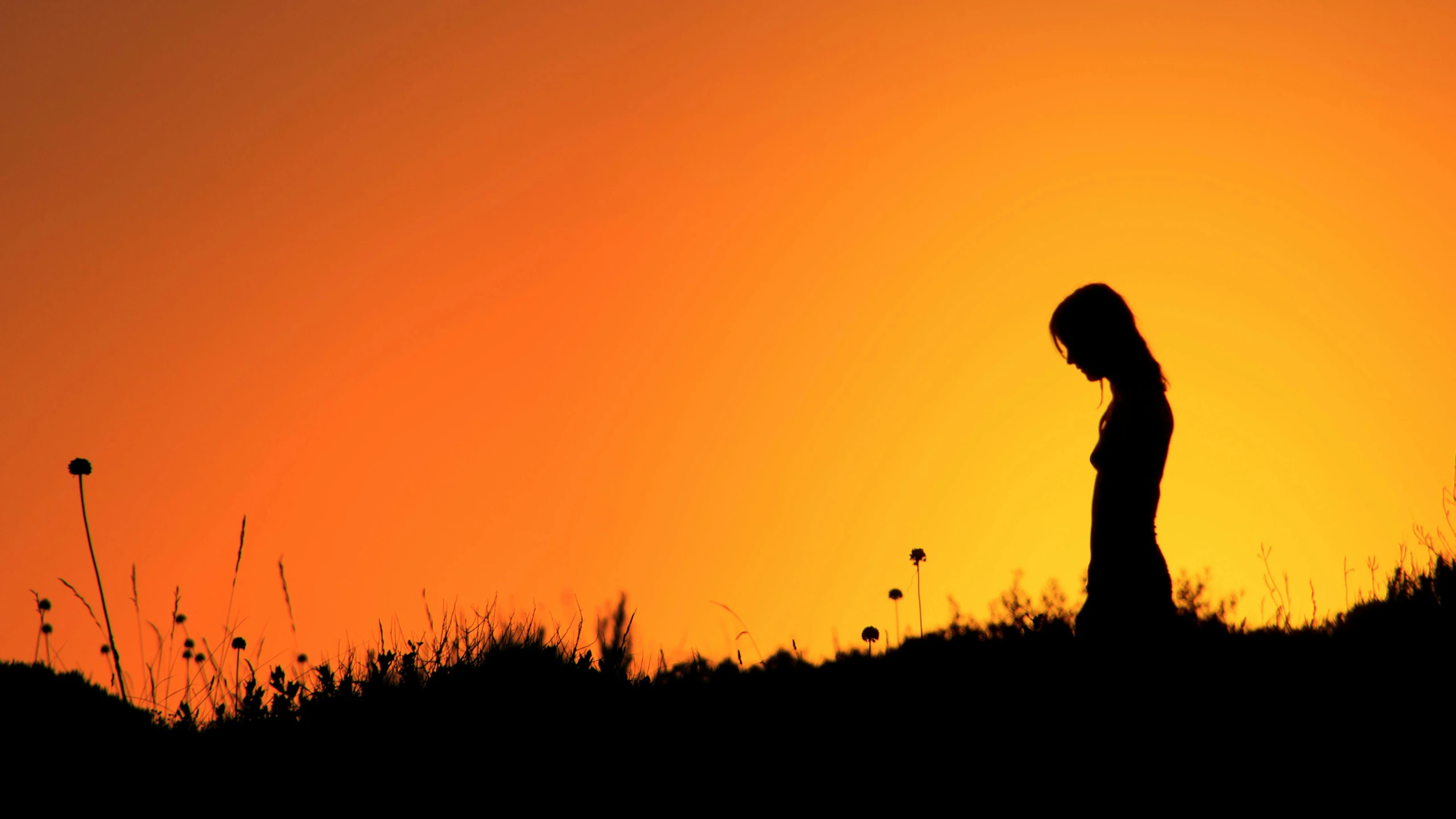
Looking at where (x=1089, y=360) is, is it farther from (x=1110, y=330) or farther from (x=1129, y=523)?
(x=1129, y=523)

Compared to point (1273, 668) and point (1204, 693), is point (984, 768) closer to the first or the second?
point (1204, 693)

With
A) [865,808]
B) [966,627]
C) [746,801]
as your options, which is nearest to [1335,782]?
[865,808]

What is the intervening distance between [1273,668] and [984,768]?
7.22 feet

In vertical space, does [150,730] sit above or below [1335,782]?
above

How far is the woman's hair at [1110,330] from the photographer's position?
15.1ft

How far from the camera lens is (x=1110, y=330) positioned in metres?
4.63

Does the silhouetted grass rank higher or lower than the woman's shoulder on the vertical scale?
lower

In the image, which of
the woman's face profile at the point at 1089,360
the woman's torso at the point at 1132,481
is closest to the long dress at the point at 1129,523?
the woman's torso at the point at 1132,481

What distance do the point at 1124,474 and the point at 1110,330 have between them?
64cm

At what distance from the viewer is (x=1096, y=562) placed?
4.53 metres

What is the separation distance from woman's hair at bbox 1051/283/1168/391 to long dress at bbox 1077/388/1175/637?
124 mm

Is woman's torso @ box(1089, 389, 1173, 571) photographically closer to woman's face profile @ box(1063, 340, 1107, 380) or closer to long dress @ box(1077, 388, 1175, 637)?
long dress @ box(1077, 388, 1175, 637)

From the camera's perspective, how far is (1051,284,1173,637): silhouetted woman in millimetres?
4422

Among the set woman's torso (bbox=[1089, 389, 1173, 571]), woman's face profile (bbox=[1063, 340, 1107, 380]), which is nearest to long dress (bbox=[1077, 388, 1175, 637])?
woman's torso (bbox=[1089, 389, 1173, 571])
